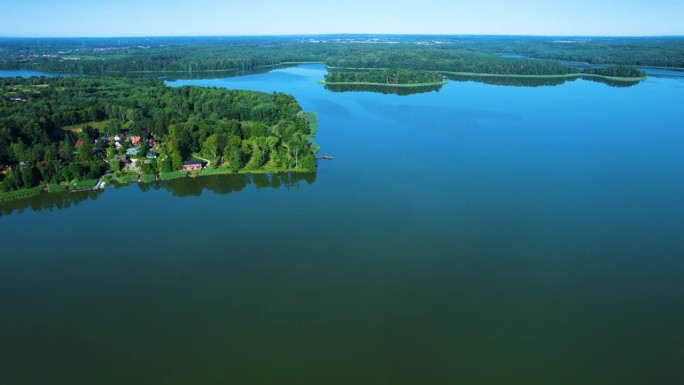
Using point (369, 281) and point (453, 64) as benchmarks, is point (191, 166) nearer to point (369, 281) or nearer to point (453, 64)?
point (369, 281)

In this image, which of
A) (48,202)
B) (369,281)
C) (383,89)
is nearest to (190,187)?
(48,202)

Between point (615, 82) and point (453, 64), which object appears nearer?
point (615, 82)

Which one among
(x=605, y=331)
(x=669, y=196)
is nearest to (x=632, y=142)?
(x=669, y=196)

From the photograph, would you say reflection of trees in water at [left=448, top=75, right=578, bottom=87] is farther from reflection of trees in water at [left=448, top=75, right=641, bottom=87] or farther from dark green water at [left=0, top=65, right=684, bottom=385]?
dark green water at [left=0, top=65, right=684, bottom=385]

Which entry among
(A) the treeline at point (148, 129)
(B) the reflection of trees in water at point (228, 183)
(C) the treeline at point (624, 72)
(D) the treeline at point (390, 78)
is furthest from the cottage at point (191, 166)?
(C) the treeline at point (624, 72)

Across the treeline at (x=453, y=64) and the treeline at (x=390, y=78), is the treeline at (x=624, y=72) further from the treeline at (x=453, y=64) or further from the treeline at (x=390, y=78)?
the treeline at (x=390, y=78)

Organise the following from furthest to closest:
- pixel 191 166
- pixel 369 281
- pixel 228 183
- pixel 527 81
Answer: pixel 527 81
pixel 191 166
pixel 228 183
pixel 369 281

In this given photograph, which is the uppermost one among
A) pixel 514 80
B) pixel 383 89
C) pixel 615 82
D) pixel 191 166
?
pixel 514 80

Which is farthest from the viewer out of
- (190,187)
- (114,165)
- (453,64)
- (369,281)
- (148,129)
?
(453,64)

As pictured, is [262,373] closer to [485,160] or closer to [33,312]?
[33,312]
